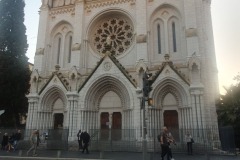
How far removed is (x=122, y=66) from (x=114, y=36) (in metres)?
4.44

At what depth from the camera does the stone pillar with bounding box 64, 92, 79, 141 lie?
23828mm

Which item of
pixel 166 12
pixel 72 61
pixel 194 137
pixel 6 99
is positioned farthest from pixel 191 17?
pixel 6 99

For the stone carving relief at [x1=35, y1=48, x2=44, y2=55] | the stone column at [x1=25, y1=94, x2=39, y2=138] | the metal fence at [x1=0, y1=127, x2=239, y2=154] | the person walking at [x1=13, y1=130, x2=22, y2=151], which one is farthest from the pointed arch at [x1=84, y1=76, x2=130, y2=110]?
the stone carving relief at [x1=35, y1=48, x2=44, y2=55]

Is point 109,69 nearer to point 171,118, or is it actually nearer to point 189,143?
point 171,118

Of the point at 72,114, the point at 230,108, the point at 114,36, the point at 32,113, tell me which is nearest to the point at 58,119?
the point at 32,113

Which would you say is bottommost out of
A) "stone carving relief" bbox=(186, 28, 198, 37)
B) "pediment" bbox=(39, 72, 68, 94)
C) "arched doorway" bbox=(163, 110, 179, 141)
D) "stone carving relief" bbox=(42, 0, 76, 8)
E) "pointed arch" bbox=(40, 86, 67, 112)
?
"arched doorway" bbox=(163, 110, 179, 141)

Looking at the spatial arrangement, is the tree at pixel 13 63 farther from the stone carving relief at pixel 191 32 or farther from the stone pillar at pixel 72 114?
the stone carving relief at pixel 191 32

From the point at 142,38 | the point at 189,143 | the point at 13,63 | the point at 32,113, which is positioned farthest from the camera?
the point at 13,63

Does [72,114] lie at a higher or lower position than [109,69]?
lower

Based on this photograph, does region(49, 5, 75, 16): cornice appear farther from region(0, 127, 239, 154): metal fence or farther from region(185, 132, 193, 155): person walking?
region(185, 132, 193, 155): person walking

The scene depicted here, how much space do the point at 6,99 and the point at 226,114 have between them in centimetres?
2358

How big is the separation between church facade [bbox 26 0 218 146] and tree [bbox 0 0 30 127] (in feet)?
12.2

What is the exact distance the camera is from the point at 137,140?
21.5 m

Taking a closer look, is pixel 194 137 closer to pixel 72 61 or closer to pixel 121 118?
pixel 121 118
